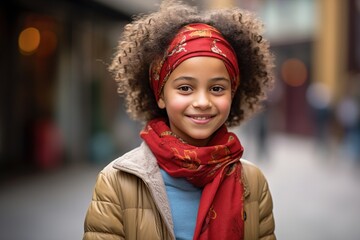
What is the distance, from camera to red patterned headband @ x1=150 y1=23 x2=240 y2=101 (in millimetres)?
2365

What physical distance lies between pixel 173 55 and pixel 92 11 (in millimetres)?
10905

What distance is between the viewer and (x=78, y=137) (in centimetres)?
1372

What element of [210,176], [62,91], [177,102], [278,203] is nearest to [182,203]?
[210,176]

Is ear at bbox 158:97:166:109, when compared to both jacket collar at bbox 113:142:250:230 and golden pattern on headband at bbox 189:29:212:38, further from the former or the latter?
golden pattern on headband at bbox 189:29:212:38

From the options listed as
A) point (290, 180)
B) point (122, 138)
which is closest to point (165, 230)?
point (290, 180)

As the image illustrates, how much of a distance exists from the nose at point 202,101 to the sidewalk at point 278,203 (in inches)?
180

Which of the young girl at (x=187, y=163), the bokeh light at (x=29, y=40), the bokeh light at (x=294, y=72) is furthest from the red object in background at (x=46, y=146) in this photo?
the bokeh light at (x=294, y=72)

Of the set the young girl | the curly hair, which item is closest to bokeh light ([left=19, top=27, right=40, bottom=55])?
the curly hair

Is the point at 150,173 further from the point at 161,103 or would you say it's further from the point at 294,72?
the point at 294,72

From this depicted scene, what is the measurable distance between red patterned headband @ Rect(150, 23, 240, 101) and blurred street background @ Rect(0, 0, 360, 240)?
15.2 feet

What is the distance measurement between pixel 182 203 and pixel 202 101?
1.46 feet

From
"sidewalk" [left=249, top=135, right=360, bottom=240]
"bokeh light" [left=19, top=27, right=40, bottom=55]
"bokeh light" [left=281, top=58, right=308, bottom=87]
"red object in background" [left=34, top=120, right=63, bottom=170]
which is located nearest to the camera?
"sidewalk" [left=249, top=135, right=360, bottom=240]

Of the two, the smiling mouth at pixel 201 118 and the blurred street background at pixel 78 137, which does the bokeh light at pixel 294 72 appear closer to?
the blurred street background at pixel 78 137

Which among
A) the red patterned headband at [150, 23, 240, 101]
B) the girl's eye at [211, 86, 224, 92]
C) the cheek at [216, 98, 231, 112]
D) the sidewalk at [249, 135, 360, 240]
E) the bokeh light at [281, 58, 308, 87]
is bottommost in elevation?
the sidewalk at [249, 135, 360, 240]
